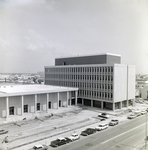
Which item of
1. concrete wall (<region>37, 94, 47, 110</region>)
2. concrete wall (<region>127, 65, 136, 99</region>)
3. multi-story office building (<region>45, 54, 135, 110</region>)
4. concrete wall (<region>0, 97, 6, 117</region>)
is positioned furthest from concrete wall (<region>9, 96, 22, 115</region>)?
concrete wall (<region>127, 65, 136, 99</region>)

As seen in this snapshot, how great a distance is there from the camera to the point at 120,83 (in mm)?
21406

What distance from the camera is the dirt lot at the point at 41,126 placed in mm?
10875

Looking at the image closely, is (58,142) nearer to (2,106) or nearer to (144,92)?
(2,106)

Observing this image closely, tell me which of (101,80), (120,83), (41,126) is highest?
(101,80)

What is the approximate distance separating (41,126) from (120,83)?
1173 centimetres

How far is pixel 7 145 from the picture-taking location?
404 inches

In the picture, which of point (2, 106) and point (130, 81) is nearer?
point (2, 106)

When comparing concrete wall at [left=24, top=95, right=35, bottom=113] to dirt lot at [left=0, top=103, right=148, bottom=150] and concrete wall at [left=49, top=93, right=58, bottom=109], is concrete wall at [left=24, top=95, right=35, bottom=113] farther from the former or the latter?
concrete wall at [left=49, top=93, right=58, bottom=109]

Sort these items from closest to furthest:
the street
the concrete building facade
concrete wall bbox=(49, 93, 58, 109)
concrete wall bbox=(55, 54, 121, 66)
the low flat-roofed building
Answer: the street
the low flat-roofed building
concrete wall bbox=(49, 93, 58, 109)
concrete wall bbox=(55, 54, 121, 66)
the concrete building facade

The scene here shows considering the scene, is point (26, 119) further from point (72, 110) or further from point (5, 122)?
point (72, 110)

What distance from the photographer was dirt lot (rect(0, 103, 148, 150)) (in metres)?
10.9

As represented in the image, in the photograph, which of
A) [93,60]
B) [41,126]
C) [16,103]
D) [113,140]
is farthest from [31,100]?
[113,140]

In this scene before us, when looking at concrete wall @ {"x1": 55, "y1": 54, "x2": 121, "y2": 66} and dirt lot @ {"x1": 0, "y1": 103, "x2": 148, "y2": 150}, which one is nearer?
dirt lot @ {"x1": 0, "y1": 103, "x2": 148, "y2": 150}

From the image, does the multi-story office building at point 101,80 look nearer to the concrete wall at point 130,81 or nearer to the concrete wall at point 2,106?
the concrete wall at point 130,81
